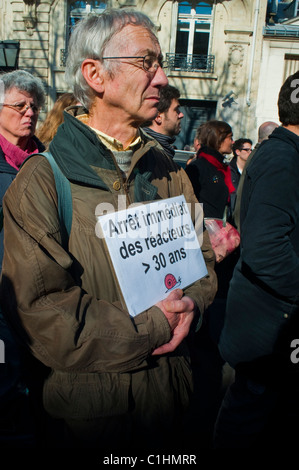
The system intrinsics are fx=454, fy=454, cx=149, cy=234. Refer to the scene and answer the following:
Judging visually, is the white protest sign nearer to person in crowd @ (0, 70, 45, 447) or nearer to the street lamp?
person in crowd @ (0, 70, 45, 447)

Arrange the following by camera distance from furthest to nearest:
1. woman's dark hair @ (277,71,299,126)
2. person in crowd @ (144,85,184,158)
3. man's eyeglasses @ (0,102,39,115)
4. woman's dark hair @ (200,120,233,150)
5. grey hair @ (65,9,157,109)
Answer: woman's dark hair @ (200,120,233,150), person in crowd @ (144,85,184,158), man's eyeglasses @ (0,102,39,115), woman's dark hair @ (277,71,299,126), grey hair @ (65,9,157,109)

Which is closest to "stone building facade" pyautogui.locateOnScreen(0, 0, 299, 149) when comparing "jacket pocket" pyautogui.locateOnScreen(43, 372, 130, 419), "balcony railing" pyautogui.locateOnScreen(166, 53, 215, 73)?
"balcony railing" pyautogui.locateOnScreen(166, 53, 215, 73)

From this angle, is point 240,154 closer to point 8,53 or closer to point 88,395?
point 8,53

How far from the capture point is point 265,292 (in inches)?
92.3

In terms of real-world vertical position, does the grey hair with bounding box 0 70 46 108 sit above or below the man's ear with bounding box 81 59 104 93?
below

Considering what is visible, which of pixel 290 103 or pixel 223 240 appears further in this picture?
pixel 223 240

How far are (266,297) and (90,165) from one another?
1.23 m

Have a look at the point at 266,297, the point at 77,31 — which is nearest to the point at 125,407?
the point at 266,297

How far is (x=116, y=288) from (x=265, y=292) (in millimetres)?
1033

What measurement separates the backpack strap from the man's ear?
0.38 metres

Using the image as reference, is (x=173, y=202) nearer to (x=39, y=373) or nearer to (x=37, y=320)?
(x=37, y=320)

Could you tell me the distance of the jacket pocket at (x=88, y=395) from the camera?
1542 mm

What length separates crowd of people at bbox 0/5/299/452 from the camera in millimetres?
1447

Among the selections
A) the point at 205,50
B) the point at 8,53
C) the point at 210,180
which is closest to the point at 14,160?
the point at 210,180
